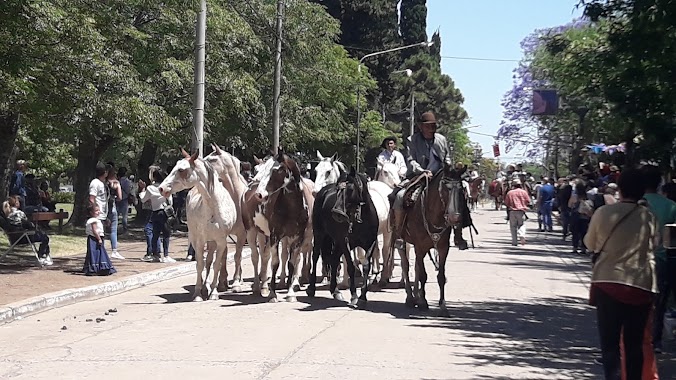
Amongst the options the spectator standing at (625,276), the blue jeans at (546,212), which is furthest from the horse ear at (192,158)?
the blue jeans at (546,212)

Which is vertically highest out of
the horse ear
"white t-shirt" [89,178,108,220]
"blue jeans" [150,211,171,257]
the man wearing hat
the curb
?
the man wearing hat

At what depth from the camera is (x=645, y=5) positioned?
37.9ft

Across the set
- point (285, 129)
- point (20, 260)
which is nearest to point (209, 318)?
point (20, 260)

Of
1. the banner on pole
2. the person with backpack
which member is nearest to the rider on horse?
the person with backpack

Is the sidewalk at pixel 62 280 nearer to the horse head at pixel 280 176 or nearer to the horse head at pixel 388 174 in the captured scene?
the horse head at pixel 280 176

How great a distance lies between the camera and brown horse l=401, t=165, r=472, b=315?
12397mm

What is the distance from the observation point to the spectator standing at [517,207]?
26.6 meters

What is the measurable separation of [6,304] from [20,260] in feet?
21.7

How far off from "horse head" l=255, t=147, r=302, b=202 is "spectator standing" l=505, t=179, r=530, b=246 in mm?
14156

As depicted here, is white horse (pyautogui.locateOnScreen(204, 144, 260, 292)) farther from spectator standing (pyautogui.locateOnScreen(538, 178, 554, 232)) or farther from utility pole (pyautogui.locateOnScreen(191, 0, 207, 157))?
spectator standing (pyautogui.locateOnScreen(538, 178, 554, 232))

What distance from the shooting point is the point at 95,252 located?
Answer: 16.6 m

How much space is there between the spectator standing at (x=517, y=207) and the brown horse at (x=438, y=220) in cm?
1398

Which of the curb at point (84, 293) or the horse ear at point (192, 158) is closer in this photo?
the curb at point (84, 293)

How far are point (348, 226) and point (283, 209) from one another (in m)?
1.07
